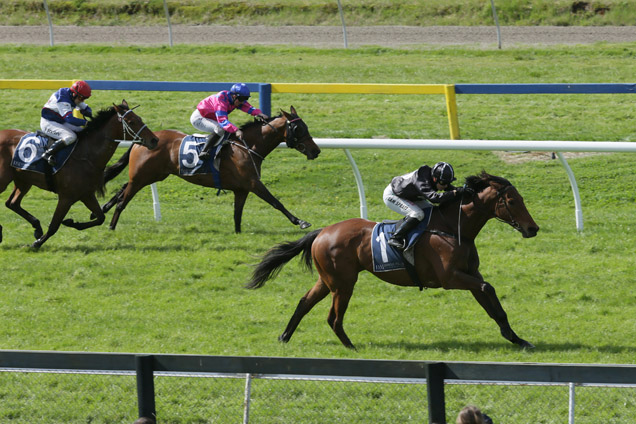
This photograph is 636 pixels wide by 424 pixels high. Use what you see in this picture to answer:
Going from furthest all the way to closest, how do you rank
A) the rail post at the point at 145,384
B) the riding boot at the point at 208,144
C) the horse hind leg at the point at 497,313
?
the riding boot at the point at 208,144 < the horse hind leg at the point at 497,313 < the rail post at the point at 145,384

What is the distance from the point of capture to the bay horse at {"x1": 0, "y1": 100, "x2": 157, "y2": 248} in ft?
33.7

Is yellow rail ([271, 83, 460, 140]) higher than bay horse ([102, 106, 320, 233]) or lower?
higher

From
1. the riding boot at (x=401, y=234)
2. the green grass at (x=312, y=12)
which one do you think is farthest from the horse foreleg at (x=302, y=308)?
the green grass at (x=312, y=12)

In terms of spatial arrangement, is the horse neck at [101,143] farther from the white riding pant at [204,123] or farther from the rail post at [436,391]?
the rail post at [436,391]

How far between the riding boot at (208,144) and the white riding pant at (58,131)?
1433mm

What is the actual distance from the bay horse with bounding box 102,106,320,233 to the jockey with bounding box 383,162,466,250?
3.33 m

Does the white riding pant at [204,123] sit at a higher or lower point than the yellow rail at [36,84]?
lower

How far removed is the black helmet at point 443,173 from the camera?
727 cm

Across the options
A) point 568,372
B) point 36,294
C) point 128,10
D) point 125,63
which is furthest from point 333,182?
point 128,10

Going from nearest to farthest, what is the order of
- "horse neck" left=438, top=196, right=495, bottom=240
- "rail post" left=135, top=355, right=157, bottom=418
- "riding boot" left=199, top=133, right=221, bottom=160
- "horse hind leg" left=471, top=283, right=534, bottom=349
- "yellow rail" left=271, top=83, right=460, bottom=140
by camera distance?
"rail post" left=135, top=355, right=157, bottom=418 < "horse hind leg" left=471, top=283, right=534, bottom=349 < "horse neck" left=438, top=196, right=495, bottom=240 < "riding boot" left=199, top=133, right=221, bottom=160 < "yellow rail" left=271, top=83, right=460, bottom=140

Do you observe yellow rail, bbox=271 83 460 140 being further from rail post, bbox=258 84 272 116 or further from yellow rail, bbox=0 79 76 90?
yellow rail, bbox=0 79 76 90

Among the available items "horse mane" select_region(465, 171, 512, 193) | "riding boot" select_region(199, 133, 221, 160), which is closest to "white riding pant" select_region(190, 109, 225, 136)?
"riding boot" select_region(199, 133, 221, 160)

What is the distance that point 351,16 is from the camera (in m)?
25.6

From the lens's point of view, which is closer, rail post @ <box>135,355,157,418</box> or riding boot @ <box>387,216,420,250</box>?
rail post @ <box>135,355,157,418</box>
